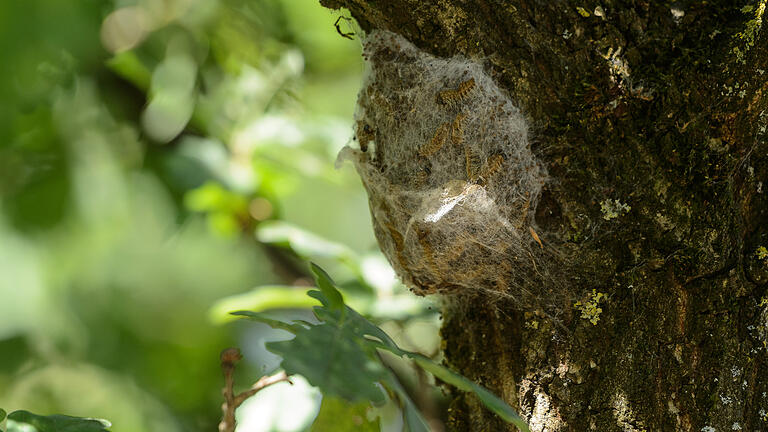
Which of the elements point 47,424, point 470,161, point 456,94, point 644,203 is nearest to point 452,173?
point 470,161

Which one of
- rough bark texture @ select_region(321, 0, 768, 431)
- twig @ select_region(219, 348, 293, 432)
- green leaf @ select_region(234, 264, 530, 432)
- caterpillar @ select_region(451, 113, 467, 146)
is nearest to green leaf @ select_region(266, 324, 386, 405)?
green leaf @ select_region(234, 264, 530, 432)

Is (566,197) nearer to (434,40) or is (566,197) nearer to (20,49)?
(434,40)

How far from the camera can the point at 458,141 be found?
1296mm

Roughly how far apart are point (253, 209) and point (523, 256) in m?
1.65

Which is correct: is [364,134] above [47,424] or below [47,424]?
above

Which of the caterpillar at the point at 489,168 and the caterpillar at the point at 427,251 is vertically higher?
the caterpillar at the point at 489,168

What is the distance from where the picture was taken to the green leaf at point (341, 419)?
113 cm

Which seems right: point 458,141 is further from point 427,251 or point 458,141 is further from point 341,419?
point 341,419

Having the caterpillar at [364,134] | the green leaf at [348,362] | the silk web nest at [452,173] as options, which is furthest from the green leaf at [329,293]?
the caterpillar at [364,134]

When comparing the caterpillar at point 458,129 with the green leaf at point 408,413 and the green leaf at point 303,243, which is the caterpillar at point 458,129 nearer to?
the green leaf at point 408,413

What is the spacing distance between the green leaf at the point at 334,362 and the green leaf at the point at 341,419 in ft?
0.94

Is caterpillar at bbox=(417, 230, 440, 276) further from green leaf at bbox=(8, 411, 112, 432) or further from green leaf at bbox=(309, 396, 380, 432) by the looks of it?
green leaf at bbox=(8, 411, 112, 432)

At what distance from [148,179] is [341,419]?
2.23 metres

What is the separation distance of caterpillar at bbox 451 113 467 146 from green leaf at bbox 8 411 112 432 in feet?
2.67
